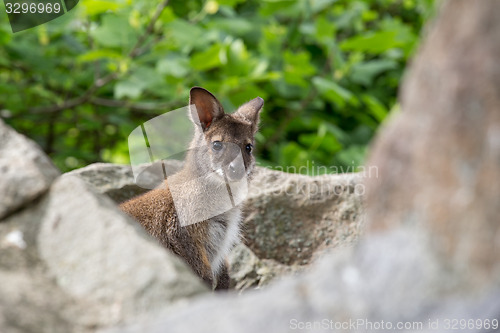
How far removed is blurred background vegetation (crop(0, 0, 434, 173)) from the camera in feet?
22.9

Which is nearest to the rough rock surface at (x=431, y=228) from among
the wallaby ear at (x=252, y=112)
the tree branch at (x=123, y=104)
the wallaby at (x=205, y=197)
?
the wallaby at (x=205, y=197)

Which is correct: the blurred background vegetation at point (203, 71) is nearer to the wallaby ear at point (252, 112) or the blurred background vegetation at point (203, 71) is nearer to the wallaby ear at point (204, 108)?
the wallaby ear at point (252, 112)

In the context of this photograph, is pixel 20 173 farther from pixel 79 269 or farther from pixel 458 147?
pixel 458 147

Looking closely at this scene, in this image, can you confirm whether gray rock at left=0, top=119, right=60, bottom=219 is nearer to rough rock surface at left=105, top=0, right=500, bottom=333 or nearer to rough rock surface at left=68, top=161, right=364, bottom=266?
rough rock surface at left=105, top=0, right=500, bottom=333

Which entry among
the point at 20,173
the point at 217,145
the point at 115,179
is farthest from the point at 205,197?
the point at 20,173

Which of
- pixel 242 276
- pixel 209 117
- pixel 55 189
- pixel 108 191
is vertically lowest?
pixel 242 276

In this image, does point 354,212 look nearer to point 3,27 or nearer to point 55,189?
point 55,189

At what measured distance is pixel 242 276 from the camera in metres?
5.59

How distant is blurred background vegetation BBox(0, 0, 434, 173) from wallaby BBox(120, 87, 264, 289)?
1771mm

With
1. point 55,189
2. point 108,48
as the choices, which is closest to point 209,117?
point 55,189

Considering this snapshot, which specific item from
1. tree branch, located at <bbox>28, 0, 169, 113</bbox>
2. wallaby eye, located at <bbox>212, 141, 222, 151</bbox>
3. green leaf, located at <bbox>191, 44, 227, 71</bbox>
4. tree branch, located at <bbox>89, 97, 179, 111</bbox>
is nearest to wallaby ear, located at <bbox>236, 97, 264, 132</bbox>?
wallaby eye, located at <bbox>212, 141, 222, 151</bbox>

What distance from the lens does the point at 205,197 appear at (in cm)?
510

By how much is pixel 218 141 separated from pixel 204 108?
0.30m

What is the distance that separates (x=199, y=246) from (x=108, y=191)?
50.9 inches
